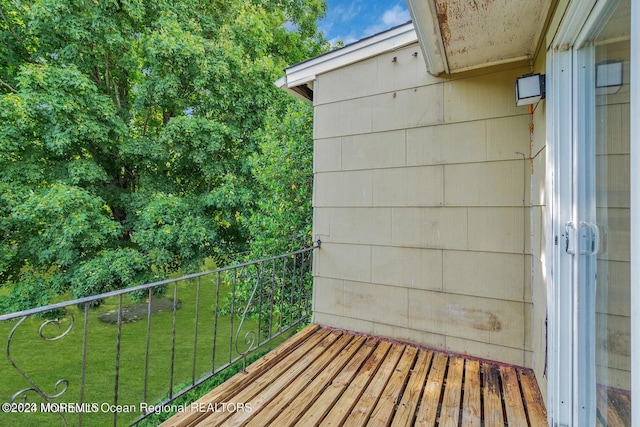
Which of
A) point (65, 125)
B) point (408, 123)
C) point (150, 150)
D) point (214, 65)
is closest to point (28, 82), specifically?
point (65, 125)

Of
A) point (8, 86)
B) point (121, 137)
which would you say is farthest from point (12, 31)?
point (121, 137)

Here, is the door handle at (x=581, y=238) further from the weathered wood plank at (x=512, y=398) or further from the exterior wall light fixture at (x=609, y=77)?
the weathered wood plank at (x=512, y=398)

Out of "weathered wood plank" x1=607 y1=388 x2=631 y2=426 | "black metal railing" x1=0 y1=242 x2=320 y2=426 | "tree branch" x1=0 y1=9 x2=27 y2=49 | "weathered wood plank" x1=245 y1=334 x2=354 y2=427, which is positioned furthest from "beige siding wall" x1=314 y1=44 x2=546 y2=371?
"tree branch" x1=0 y1=9 x2=27 y2=49

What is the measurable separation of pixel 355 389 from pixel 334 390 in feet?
0.40

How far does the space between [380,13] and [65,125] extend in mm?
5877

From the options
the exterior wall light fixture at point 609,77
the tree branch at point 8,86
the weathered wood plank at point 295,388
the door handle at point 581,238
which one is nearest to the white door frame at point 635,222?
the exterior wall light fixture at point 609,77

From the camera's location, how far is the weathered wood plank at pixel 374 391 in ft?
5.16

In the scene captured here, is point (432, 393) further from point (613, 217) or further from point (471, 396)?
point (613, 217)

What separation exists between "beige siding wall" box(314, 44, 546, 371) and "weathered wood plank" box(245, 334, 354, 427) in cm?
43

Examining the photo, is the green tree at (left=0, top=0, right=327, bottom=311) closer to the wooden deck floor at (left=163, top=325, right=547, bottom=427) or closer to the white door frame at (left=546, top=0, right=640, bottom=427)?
the wooden deck floor at (left=163, top=325, right=547, bottom=427)

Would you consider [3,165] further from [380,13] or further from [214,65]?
[380,13]

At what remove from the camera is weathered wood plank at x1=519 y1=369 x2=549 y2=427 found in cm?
154

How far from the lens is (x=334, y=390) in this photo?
1.81 meters

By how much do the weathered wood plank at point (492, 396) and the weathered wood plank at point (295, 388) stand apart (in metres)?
0.89
